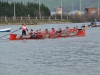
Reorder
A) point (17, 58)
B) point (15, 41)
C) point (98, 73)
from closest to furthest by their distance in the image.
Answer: point (98, 73) → point (17, 58) → point (15, 41)

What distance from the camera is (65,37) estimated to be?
66.4 meters

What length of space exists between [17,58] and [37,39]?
72.9 ft

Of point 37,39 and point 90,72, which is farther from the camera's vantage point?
point 37,39

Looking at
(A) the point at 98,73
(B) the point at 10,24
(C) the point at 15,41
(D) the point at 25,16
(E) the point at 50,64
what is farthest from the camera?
(D) the point at 25,16

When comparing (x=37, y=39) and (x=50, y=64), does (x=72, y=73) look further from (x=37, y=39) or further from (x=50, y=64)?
(x=37, y=39)

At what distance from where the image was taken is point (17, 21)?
120062mm

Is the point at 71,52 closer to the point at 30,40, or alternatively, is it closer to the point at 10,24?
the point at 30,40

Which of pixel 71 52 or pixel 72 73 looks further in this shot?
pixel 71 52

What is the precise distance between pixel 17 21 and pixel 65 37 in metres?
54.6

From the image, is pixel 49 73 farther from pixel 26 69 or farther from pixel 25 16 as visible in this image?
pixel 25 16

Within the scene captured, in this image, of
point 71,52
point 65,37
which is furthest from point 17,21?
point 71,52

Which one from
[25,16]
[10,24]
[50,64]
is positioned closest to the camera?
[50,64]

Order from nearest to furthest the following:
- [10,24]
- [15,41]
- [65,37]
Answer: [15,41] < [65,37] < [10,24]

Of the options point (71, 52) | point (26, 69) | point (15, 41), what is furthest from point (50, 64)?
point (15, 41)
